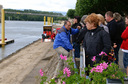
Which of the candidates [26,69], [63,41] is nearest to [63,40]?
[63,41]

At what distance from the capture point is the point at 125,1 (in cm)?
3023

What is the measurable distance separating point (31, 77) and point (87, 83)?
743 cm

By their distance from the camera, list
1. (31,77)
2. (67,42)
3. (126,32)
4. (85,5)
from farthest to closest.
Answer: (85,5), (31,77), (67,42), (126,32)

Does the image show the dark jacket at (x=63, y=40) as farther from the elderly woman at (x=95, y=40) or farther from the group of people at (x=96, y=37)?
the elderly woman at (x=95, y=40)

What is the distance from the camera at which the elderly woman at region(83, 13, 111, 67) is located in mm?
4016

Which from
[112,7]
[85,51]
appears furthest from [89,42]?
[112,7]

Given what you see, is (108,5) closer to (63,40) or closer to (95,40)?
(63,40)

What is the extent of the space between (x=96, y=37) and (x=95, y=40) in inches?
2.1

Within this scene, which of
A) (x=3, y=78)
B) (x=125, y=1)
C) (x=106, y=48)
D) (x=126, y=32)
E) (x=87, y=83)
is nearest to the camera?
(x=87, y=83)

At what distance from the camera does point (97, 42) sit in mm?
4043

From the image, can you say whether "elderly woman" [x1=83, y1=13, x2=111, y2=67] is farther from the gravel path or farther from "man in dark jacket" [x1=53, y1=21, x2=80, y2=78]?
the gravel path

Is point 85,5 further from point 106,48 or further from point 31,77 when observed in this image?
point 106,48

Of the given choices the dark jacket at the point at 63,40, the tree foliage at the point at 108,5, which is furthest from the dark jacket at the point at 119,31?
the tree foliage at the point at 108,5

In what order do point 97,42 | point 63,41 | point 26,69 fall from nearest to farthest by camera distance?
1. point 97,42
2. point 63,41
3. point 26,69
